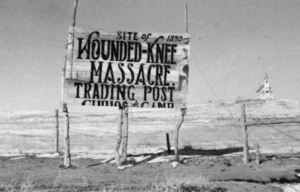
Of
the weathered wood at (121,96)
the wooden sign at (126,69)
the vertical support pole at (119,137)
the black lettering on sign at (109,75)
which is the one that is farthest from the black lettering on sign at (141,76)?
the vertical support pole at (119,137)

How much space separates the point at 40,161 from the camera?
449 inches

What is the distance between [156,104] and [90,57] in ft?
9.38

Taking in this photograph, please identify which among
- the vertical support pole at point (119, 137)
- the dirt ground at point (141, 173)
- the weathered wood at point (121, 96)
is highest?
the weathered wood at point (121, 96)

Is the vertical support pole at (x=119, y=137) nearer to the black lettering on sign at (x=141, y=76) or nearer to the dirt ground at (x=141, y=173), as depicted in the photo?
the dirt ground at (x=141, y=173)

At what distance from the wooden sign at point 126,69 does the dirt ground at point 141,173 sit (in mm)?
2251

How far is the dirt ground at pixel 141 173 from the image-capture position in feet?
24.0

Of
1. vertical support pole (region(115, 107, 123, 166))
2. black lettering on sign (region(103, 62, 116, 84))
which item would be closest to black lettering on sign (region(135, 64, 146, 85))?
black lettering on sign (region(103, 62, 116, 84))

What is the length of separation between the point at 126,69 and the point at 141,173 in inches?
144

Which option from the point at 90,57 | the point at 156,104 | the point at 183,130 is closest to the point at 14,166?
the point at 90,57

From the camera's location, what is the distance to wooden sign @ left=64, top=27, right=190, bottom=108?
1036 cm

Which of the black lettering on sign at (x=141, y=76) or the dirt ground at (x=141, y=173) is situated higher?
the black lettering on sign at (x=141, y=76)

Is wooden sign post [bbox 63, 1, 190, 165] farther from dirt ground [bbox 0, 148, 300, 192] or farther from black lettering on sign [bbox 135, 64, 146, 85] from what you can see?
dirt ground [bbox 0, 148, 300, 192]

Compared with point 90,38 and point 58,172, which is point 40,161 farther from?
point 90,38

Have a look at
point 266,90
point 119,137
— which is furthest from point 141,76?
point 266,90
